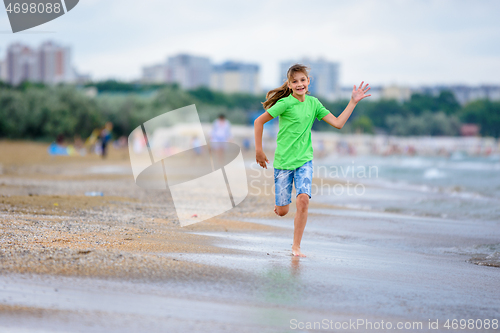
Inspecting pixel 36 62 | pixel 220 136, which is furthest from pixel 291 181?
pixel 36 62

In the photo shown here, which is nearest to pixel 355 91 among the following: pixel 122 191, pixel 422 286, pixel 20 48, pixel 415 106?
pixel 422 286

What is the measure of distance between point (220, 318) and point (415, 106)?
430ft

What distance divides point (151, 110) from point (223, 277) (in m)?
75.0

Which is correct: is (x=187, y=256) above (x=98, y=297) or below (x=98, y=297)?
below

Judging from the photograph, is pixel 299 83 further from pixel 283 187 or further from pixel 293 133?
pixel 283 187

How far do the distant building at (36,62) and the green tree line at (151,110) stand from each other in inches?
1311

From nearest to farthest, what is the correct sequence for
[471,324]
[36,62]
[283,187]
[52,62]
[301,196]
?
[471,324], [301,196], [283,187], [52,62], [36,62]

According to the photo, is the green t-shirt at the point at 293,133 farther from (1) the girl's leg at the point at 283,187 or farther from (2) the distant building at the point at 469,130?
(2) the distant building at the point at 469,130

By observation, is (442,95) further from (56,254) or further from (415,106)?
(56,254)

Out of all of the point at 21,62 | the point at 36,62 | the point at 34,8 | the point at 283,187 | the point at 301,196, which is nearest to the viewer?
the point at 301,196

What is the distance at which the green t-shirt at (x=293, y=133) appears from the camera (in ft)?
16.2

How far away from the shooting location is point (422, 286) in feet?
12.6

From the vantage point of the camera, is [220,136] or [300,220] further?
[220,136]

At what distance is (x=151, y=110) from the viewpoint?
7700cm
